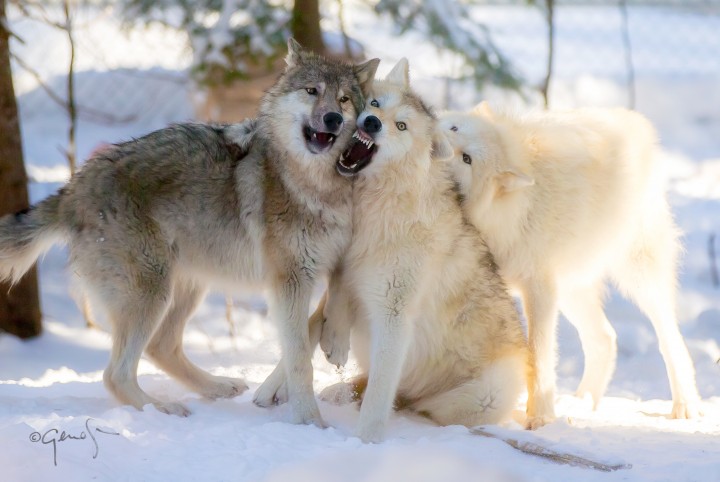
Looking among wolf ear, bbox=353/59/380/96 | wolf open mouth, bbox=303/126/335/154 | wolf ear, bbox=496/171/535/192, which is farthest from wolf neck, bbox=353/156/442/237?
wolf ear, bbox=496/171/535/192

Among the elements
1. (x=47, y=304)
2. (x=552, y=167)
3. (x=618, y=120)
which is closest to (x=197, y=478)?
(x=552, y=167)

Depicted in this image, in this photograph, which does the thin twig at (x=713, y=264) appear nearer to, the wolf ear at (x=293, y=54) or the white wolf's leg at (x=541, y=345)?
the white wolf's leg at (x=541, y=345)

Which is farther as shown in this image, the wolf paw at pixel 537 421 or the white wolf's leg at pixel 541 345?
the white wolf's leg at pixel 541 345

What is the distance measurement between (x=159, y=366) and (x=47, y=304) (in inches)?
163

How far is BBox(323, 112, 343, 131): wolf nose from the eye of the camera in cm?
443

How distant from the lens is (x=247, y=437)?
4000 millimetres

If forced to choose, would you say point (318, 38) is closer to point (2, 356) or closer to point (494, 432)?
point (2, 356)

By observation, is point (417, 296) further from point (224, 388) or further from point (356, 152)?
point (224, 388)

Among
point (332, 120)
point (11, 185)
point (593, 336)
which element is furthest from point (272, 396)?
point (11, 185)

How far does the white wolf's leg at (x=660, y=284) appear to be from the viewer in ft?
18.8

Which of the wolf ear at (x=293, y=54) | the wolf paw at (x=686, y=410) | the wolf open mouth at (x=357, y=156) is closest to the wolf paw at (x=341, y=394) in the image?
the wolf open mouth at (x=357, y=156)

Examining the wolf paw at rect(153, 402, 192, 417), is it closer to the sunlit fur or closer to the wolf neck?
the sunlit fur

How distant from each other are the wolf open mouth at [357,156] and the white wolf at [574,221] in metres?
0.76
